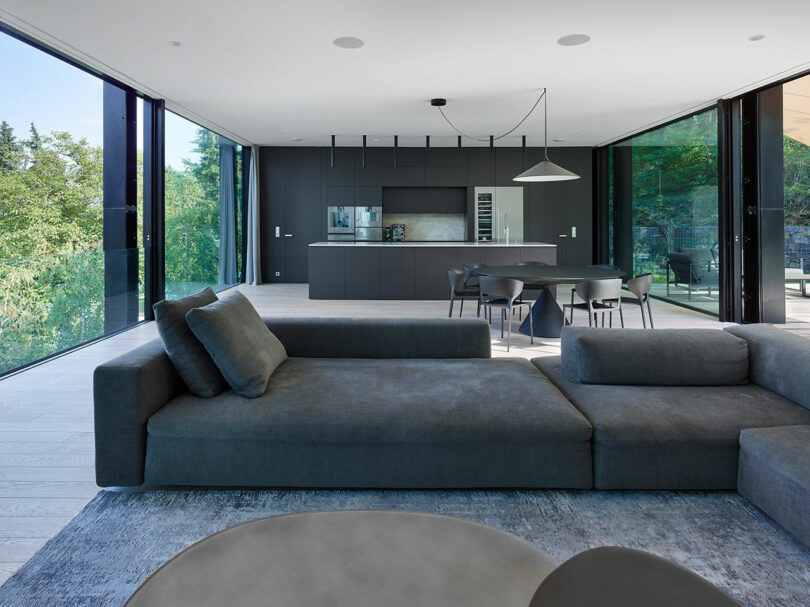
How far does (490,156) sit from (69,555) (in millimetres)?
10637

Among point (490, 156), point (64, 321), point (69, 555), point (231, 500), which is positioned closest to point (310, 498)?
point (231, 500)

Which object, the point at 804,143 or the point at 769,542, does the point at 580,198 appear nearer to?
the point at 804,143

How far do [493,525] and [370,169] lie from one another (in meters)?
10.0

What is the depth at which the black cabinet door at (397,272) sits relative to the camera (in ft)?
31.3

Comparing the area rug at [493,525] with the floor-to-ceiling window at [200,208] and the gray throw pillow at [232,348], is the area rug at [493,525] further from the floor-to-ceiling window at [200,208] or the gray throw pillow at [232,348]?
the floor-to-ceiling window at [200,208]

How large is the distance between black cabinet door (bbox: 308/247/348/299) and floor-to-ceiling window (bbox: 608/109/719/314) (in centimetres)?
465

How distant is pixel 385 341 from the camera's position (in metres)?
3.47

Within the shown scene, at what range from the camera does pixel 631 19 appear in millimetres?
4582

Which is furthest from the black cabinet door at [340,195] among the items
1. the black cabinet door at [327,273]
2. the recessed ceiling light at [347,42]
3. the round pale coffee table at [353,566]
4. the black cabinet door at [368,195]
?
the round pale coffee table at [353,566]

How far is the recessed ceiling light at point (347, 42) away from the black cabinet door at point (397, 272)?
177 inches

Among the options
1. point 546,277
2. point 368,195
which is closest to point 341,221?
point 368,195

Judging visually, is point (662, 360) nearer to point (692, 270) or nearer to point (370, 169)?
point (692, 270)

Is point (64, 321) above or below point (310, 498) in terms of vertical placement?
above

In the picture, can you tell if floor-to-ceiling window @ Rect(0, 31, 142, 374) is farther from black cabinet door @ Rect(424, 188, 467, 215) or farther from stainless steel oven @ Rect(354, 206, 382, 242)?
black cabinet door @ Rect(424, 188, 467, 215)
